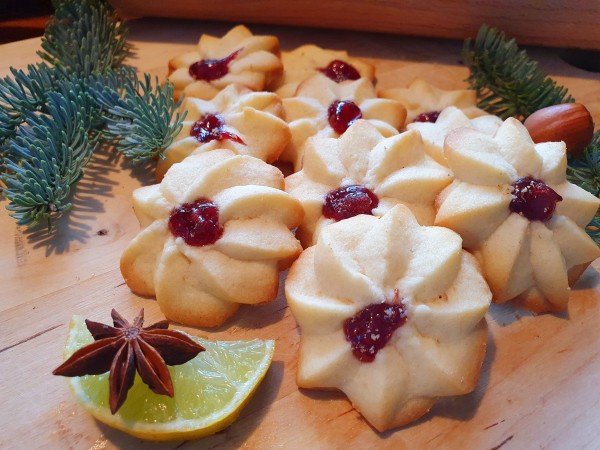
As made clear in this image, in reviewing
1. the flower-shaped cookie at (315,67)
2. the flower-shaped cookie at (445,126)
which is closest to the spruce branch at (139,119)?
the flower-shaped cookie at (315,67)

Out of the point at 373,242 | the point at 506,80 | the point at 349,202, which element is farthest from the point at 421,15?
the point at 373,242

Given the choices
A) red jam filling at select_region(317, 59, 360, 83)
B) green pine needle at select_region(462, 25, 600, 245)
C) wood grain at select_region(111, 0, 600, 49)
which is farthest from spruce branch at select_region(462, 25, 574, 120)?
red jam filling at select_region(317, 59, 360, 83)

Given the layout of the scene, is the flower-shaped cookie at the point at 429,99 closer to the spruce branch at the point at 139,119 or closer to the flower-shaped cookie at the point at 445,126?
A: the flower-shaped cookie at the point at 445,126

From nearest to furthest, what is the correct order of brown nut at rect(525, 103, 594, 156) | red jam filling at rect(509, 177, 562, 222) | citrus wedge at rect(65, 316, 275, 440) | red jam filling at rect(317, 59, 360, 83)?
citrus wedge at rect(65, 316, 275, 440)
red jam filling at rect(509, 177, 562, 222)
brown nut at rect(525, 103, 594, 156)
red jam filling at rect(317, 59, 360, 83)

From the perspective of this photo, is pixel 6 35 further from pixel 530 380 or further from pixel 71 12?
pixel 530 380

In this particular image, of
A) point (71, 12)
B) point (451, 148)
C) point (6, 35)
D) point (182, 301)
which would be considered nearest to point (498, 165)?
point (451, 148)

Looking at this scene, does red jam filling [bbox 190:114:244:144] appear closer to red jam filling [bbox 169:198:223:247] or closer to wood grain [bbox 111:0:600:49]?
red jam filling [bbox 169:198:223:247]
